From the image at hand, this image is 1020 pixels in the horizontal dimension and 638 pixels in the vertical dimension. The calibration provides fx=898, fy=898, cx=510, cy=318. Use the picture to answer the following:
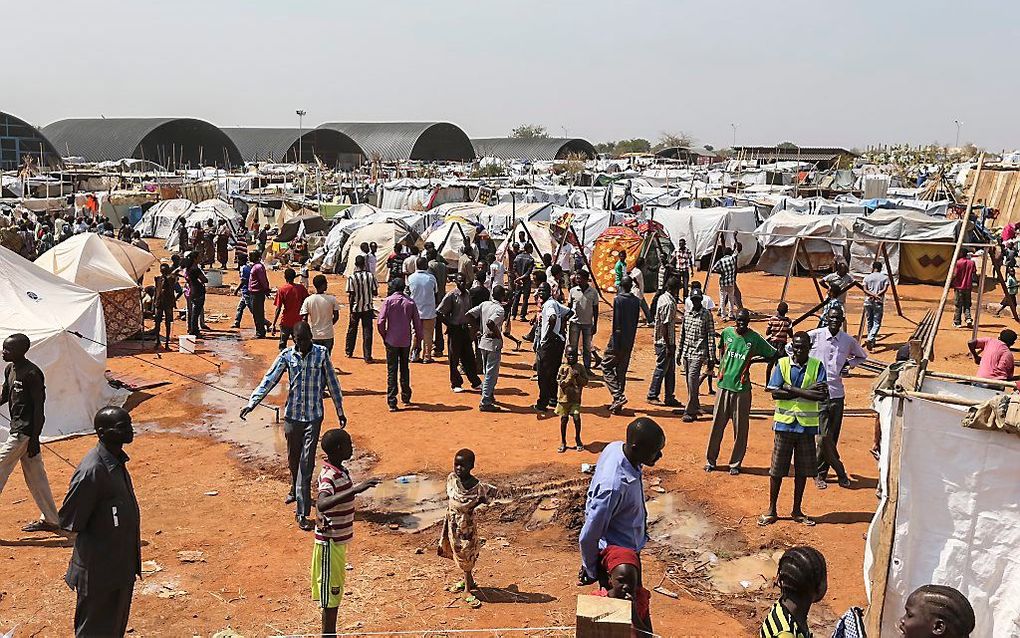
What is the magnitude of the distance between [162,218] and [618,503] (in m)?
33.0

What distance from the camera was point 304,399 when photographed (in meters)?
7.47

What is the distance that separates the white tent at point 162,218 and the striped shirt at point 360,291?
22.0 m

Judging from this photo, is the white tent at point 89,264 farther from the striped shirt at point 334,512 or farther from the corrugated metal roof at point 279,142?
the corrugated metal roof at point 279,142

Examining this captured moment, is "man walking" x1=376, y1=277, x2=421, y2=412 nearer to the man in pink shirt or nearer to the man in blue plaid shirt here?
the man in blue plaid shirt

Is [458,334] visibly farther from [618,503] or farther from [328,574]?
[618,503]

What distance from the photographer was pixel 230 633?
19.2 ft

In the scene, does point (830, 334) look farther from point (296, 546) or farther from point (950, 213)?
point (950, 213)

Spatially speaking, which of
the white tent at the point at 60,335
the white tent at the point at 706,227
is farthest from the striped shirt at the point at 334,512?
the white tent at the point at 706,227

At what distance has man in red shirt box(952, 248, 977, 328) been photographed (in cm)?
1672

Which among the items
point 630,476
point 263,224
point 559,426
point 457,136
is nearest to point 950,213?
point 559,426

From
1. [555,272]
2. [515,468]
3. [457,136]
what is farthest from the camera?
[457,136]

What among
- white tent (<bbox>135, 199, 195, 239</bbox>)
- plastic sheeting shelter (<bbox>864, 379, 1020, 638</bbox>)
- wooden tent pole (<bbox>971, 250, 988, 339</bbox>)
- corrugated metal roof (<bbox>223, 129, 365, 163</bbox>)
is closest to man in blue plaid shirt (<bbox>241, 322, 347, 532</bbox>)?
plastic sheeting shelter (<bbox>864, 379, 1020, 638</bbox>)

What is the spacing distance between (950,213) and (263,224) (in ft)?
77.2

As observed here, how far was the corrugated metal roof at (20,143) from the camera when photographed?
5719 centimetres
